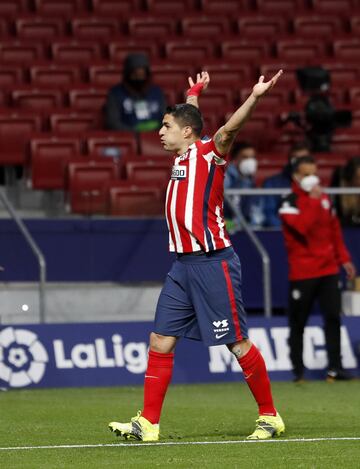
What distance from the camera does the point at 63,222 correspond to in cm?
1453

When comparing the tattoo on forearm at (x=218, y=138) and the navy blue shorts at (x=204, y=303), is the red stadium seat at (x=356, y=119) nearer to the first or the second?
the navy blue shorts at (x=204, y=303)

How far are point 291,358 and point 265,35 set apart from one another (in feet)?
27.4

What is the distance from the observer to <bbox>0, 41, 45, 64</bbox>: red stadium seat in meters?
19.3

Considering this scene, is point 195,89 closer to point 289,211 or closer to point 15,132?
point 289,211

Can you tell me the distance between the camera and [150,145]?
1686 centimetres

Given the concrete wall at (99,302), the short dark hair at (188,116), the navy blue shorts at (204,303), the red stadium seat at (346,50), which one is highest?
the red stadium seat at (346,50)

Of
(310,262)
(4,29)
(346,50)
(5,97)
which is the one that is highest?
(4,29)

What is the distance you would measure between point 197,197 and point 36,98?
9948 millimetres

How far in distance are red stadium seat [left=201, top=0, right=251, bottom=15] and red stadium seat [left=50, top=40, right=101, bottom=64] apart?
2.20m

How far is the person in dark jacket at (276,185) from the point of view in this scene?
14.7 m

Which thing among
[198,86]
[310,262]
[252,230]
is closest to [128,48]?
[252,230]

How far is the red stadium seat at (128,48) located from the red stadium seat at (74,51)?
0.23m

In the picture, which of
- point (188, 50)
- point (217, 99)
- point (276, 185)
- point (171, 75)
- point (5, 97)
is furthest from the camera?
point (188, 50)

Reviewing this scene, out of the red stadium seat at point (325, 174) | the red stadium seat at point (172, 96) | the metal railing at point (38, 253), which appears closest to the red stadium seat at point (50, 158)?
the metal railing at point (38, 253)
